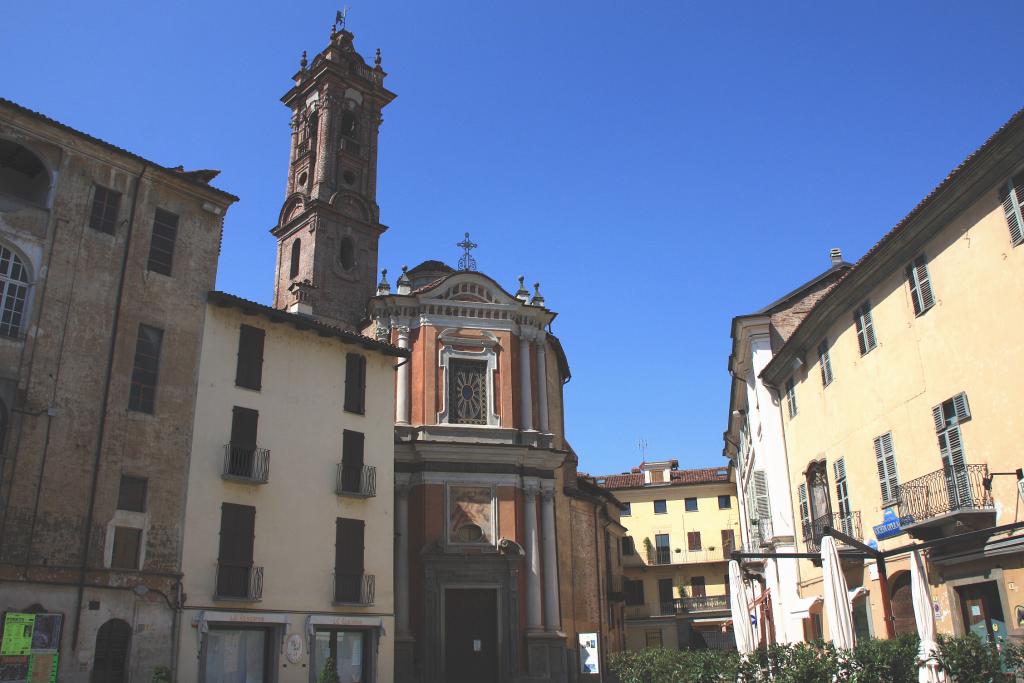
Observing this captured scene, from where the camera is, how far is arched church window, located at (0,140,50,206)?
2250 cm

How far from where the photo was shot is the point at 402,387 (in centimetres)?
3584

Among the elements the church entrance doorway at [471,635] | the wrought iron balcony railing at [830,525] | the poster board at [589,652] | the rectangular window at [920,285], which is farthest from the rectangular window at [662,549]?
the rectangular window at [920,285]

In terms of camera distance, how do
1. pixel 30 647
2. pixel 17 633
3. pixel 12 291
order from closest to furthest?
pixel 17 633, pixel 30 647, pixel 12 291

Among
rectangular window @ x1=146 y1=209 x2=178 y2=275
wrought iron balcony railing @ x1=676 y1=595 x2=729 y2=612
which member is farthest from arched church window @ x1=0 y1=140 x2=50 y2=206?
wrought iron balcony railing @ x1=676 y1=595 x2=729 y2=612

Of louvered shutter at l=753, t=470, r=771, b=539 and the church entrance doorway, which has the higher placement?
louvered shutter at l=753, t=470, r=771, b=539

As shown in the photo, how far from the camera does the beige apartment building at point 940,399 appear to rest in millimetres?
17797

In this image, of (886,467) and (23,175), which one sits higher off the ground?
(23,175)

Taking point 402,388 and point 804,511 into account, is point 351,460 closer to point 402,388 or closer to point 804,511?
point 402,388

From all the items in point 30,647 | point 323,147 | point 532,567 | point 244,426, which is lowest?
point 30,647

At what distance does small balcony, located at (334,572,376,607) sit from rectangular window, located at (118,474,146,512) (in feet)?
20.9

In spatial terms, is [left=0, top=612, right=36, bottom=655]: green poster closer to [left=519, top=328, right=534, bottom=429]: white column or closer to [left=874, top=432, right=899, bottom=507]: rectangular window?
[left=874, top=432, right=899, bottom=507]: rectangular window

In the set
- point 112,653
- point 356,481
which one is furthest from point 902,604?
point 112,653

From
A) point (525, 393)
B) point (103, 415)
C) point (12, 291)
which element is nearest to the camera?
point (12, 291)

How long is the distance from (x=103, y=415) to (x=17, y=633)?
17.7 feet
